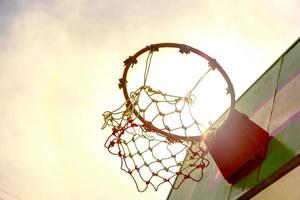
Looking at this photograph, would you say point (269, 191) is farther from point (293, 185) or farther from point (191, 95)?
point (191, 95)

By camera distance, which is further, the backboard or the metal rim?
the metal rim

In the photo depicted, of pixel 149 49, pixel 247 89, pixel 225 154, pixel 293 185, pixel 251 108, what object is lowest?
pixel 293 185

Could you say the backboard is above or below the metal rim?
below

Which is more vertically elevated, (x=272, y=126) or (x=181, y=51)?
(x=181, y=51)

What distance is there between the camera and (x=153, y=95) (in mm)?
3412

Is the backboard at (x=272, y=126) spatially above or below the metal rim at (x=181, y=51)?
below

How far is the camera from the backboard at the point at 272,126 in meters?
2.77

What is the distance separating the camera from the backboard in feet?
9.09

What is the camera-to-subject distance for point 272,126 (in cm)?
321

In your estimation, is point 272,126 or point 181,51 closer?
point 272,126

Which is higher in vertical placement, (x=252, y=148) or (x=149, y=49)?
(x=149, y=49)

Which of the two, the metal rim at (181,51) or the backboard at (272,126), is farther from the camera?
the metal rim at (181,51)

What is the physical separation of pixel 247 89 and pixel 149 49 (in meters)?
1.45

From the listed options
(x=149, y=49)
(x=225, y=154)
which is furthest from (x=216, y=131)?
(x=149, y=49)
